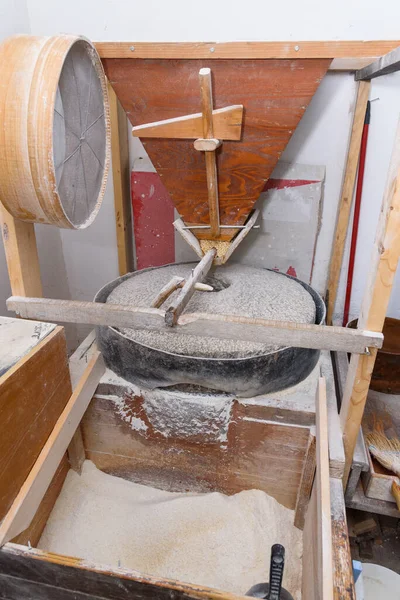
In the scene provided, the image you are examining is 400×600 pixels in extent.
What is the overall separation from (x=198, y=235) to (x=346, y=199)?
821 millimetres

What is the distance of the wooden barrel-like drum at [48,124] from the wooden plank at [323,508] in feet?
3.47

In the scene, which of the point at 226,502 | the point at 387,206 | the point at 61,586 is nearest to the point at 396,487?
the point at 226,502

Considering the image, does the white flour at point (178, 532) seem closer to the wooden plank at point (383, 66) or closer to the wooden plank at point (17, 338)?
the wooden plank at point (17, 338)

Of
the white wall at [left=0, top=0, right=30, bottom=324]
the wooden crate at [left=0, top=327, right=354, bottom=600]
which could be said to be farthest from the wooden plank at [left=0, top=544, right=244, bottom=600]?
the white wall at [left=0, top=0, right=30, bottom=324]

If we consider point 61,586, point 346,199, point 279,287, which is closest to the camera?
point 61,586

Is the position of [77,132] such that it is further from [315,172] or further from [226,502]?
[226,502]

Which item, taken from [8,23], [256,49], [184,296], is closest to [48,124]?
[184,296]

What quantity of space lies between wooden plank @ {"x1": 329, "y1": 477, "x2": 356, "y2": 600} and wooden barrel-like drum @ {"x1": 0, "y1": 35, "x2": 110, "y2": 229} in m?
1.20

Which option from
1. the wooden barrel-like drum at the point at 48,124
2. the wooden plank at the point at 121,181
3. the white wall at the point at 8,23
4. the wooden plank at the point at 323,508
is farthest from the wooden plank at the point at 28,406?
the wooden plank at the point at 121,181

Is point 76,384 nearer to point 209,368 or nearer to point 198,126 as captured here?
point 209,368

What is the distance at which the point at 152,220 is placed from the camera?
238cm

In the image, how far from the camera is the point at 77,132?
1.37 m

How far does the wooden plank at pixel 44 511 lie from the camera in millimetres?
1391

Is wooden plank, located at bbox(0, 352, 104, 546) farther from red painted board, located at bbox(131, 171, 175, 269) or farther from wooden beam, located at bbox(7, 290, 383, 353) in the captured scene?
red painted board, located at bbox(131, 171, 175, 269)
